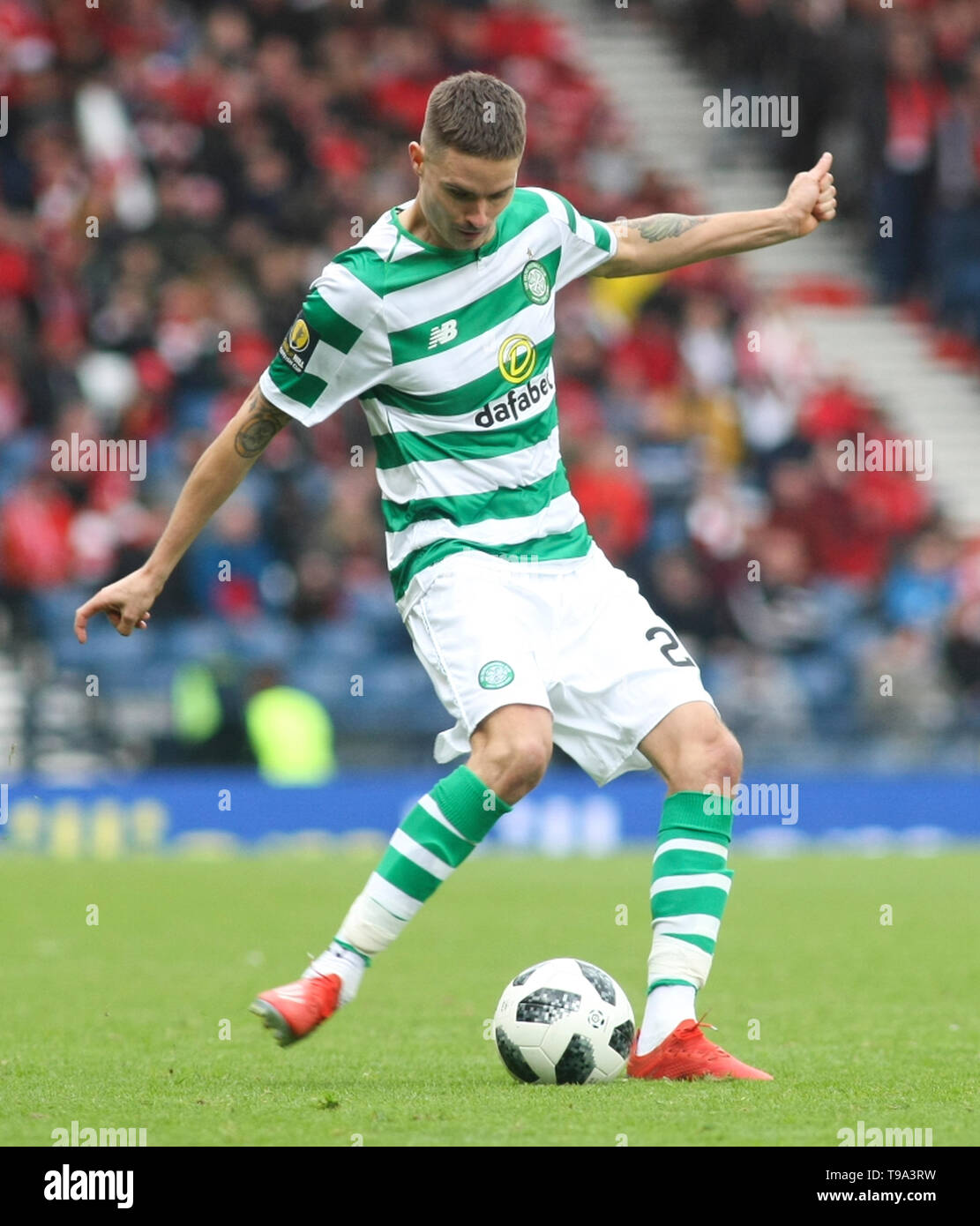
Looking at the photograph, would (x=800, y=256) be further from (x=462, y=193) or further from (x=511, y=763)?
(x=511, y=763)

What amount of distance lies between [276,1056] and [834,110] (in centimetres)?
1744

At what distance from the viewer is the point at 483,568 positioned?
554 centimetres

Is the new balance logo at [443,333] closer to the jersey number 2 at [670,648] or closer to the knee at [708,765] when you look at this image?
the jersey number 2 at [670,648]

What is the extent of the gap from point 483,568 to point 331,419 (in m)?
11.3

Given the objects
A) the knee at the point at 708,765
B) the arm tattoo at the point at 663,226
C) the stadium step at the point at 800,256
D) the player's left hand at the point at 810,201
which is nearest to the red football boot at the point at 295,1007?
the knee at the point at 708,765

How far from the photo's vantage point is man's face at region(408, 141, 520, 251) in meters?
5.20

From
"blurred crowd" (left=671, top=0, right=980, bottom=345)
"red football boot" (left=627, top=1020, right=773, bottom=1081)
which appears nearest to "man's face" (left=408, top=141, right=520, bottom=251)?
"red football boot" (left=627, top=1020, right=773, bottom=1081)

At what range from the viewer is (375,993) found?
7.96 metres

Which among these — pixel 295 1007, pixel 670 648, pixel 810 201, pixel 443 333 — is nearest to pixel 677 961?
pixel 670 648

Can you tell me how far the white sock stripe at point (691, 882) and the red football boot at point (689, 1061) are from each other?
0.37m

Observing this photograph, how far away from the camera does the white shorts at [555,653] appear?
214 inches

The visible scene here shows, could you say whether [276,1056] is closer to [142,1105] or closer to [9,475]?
[142,1105]

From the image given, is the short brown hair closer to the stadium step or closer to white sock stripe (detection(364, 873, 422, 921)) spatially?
white sock stripe (detection(364, 873, 422, 921))

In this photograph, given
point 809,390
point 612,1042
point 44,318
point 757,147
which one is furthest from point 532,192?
point 757,147
